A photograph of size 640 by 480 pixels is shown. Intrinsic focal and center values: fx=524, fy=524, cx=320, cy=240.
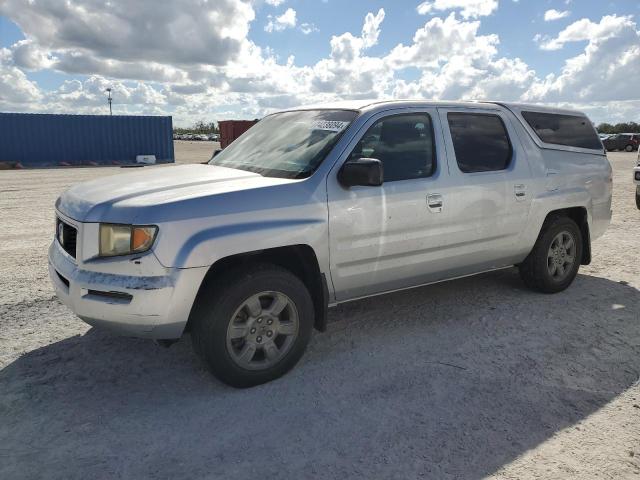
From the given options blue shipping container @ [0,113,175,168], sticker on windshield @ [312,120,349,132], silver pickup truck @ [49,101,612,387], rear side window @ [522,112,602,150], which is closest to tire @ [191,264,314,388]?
silver pickup truck @ [49,101,612,387]

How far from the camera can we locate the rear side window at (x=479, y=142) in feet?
14.1

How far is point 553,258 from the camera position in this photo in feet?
16.9

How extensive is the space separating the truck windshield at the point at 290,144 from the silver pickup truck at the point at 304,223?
16mm

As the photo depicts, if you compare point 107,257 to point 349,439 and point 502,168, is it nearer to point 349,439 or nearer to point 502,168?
point 349,439

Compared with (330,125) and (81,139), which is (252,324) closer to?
(330,125)

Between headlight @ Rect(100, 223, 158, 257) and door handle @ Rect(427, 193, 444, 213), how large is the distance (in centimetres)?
205

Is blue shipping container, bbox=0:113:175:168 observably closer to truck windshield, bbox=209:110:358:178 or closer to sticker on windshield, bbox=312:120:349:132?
truck windshield, bbox=209:110:358:178

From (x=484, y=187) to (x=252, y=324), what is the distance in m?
2.27

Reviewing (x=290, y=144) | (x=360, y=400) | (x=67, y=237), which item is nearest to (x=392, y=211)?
(x=290, y=144)

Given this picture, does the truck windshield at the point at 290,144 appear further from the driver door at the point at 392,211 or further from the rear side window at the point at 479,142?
the rear side window at the point at 479,142

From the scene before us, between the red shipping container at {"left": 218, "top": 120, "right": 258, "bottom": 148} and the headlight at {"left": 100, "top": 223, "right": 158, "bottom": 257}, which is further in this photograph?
the red shipping container at {"left": 218, "top": 120, "right": 258, "bottom": 148}

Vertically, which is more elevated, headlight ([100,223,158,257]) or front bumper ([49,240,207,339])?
headlight ([100,223,158,257])

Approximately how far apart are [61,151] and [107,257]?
25865 mm

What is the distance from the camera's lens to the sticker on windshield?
3.77 metres
